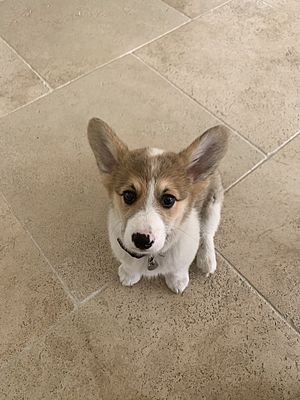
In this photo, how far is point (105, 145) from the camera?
132 centimetres

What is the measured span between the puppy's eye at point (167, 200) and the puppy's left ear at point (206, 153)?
117 millimetres

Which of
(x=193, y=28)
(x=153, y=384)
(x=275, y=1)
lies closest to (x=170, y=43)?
(x=193, y=28)

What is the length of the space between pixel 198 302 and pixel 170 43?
1.55 meters

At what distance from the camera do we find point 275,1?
271 centimetres

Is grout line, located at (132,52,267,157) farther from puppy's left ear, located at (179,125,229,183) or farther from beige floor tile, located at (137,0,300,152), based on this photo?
puppy's left ear, located at (179,125,229,183)

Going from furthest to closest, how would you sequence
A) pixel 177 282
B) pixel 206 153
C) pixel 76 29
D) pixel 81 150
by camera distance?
pixel 76 29
pixel 81 150
pixel 177 282
pixel 206 153

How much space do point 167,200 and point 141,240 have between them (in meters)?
0.15

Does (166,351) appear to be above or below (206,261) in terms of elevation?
below

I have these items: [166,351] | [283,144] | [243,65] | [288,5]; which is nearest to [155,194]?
[166,351]

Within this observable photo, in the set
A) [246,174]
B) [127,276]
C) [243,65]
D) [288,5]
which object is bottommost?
[127,276]

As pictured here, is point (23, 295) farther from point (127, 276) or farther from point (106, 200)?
point (106, 200)

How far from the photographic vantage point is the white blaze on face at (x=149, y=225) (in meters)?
1.18

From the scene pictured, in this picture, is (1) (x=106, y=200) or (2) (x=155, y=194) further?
(1) (x=106, y=200)

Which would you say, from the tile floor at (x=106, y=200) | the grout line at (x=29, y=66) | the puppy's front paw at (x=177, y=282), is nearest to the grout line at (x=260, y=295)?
the tile floor at (x=106, y=200)
